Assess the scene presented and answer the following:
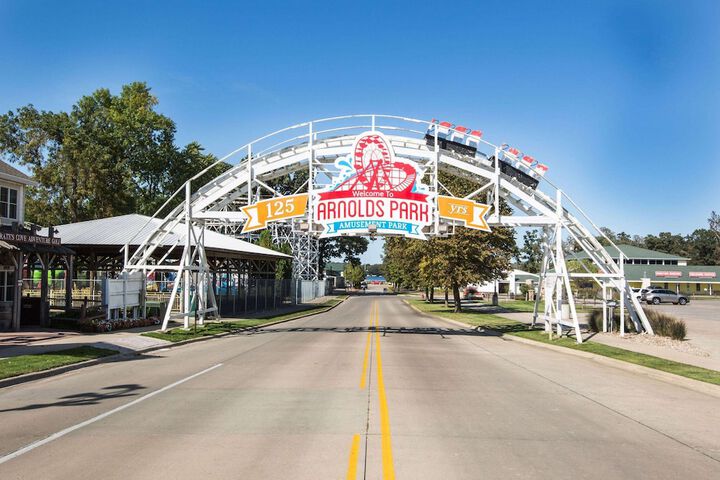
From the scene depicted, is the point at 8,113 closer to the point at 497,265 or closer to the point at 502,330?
the point at 497,265

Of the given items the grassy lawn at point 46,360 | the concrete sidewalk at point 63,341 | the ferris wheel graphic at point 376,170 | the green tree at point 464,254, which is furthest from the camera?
the green tree at point 464,254

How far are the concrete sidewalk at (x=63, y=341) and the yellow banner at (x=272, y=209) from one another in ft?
18.7

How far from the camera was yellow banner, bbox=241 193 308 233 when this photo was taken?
22.3 meters

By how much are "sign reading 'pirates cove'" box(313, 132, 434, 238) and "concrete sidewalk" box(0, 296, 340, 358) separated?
769cm

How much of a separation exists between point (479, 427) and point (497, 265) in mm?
32545

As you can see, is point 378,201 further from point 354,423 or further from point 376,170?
point 354,423

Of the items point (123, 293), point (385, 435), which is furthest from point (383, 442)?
point (123, 293)

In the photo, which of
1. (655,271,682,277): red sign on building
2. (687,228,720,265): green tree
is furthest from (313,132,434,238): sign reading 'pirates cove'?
(687,228,720,265): green tree

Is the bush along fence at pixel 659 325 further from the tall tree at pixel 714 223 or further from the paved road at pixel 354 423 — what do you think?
the tall tree at pixel 714 223

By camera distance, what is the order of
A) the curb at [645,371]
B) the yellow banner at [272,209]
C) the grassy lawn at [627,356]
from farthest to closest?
the yellow banner at [272,209]
the grassy lawn at [627,356]
the curb at [645,371]

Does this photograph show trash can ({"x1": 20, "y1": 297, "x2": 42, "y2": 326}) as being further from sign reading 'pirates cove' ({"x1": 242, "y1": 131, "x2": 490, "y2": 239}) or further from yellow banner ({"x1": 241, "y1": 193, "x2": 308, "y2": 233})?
sign reading 'pirates cove' ({"x1": 242, "y1": 131, "x2": 490, "y2": 239})

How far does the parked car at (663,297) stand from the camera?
5666 centimetres

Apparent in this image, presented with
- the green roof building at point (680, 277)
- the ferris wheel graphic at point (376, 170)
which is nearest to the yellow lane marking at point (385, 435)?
the ferris wheel graphic at point (376, 170)

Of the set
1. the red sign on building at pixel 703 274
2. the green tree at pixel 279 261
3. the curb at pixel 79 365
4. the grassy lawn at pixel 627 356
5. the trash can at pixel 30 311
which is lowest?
the grassy lawn at pixel 627 356
